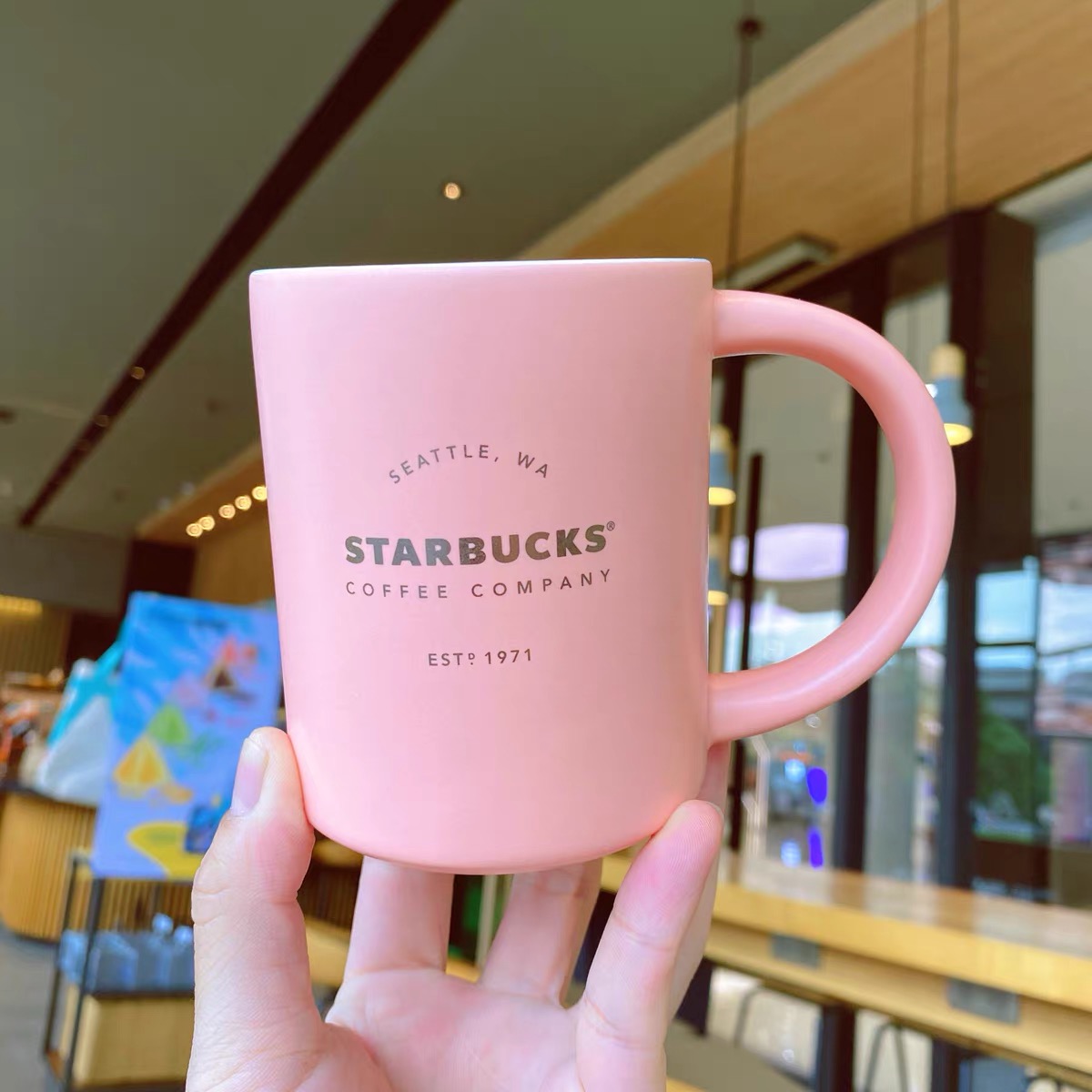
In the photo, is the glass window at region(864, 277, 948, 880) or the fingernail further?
the glass window at region(864, 277, 948, 880)

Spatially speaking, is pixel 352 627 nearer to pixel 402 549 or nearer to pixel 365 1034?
pixel 402 549

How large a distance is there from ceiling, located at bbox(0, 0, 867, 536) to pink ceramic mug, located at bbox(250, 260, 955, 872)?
2.68 metres

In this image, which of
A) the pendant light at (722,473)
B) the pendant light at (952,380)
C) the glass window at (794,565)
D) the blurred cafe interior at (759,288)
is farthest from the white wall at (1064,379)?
the pendant light at (722,473)

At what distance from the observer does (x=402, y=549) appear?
354 millimetres

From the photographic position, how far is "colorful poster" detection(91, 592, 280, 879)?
2236 mm

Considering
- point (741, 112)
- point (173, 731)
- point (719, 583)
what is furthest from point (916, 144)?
point (173, 731)

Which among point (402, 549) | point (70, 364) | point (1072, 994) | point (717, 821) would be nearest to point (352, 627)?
point (402, 549)

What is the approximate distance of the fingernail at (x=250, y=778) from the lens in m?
0.42

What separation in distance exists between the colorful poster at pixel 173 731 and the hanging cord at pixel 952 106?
7.65 ft

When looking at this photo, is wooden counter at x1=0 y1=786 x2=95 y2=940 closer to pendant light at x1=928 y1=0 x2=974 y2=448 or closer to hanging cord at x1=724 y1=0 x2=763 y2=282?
hanging cord at x1=724 y1=0 x2=763 y2=282

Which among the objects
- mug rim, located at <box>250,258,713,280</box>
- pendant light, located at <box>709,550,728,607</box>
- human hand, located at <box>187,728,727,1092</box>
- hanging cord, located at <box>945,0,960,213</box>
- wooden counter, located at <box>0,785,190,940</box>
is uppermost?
hanging cord, located at <box>945,0,960,213</box>

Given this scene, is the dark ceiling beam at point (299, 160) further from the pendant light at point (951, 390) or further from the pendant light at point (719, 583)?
the pendant light at point (719, 583)

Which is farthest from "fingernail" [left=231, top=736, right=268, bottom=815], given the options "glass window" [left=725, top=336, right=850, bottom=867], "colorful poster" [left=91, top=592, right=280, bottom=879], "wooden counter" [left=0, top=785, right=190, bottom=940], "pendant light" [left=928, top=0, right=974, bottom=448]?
"wooden counter" [left=0, top=785, right=190, bottom=940]

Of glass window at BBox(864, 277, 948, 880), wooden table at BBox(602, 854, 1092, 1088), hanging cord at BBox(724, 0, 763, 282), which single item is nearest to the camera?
wooden table at BBox(602, 854, 1092, 1088)
